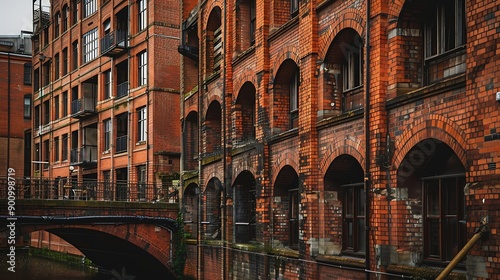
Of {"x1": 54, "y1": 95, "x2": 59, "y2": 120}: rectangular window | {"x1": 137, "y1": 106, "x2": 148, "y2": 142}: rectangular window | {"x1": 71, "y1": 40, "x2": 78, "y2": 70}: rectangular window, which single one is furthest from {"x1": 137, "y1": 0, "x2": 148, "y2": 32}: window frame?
{"x1": 54, "y1": 95, "x2": 59, "y2": 120}: rectangular window

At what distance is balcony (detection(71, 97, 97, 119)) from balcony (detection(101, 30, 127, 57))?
3.88 meters

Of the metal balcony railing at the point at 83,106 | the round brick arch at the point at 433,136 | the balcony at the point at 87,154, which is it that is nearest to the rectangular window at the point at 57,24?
the metal balcony railing at the point at 83,106

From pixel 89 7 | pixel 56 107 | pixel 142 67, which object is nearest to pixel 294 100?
pixel 142 67

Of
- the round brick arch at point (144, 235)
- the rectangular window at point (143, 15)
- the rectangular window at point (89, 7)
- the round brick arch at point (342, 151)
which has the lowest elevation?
the round brick arch at point (144, 235)

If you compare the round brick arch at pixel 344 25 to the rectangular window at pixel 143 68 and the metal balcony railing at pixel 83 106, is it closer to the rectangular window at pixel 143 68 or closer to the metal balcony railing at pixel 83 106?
the rectangular window at pixel 143 68

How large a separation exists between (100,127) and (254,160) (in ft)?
64.7

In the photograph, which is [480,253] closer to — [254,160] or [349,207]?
[349,207]

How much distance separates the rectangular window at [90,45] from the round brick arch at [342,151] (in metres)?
25.5

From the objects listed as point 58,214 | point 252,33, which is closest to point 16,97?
point 58,214

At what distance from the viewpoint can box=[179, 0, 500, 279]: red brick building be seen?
36.1 ft

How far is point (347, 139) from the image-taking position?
15008 mm

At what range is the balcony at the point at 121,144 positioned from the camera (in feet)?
117

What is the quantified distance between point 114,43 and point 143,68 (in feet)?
9.01

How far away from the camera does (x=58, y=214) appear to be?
24562mm
